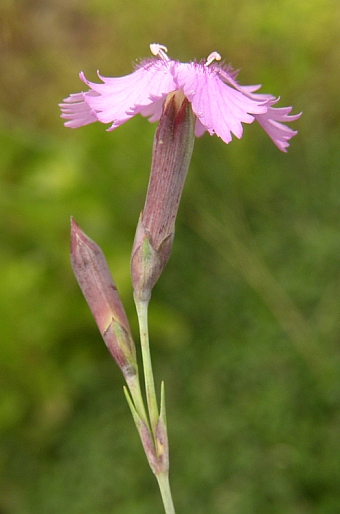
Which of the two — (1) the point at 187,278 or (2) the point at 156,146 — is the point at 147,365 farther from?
(1) the point at 187,278

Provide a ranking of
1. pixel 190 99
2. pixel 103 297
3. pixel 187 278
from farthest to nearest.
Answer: pixel 187 278
pixel 103 297
pixel 190 99

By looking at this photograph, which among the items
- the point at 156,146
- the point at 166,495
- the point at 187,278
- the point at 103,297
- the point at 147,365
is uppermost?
the point at 187,278

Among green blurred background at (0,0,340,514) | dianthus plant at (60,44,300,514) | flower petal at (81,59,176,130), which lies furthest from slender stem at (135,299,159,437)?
green blurred background at (0,0,340,514)

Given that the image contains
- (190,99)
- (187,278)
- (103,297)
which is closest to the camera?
(190,99)

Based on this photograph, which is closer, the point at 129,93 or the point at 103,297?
the point at 129,93

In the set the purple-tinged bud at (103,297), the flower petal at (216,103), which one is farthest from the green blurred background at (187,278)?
the flower petal at (216,103)

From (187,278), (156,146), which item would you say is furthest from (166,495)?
(187,278)

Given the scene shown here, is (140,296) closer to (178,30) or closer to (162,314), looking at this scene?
(162,314)
